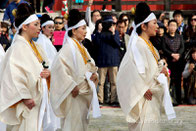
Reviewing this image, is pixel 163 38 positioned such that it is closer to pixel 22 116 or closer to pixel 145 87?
pixel 145 87

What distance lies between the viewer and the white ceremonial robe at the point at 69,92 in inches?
226

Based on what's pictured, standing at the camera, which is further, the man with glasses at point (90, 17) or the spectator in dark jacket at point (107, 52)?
the man with glasses at point (90, 17)

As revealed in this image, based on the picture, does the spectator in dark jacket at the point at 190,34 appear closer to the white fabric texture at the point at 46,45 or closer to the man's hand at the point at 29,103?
the white fabric texture at the point at 46,45

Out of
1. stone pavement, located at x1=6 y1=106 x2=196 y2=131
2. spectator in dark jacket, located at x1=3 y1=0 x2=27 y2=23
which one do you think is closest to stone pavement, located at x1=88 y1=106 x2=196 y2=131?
stone pavement, located at x1=6 y1=106 x2=196 y2=131

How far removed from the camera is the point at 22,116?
16.7 feet

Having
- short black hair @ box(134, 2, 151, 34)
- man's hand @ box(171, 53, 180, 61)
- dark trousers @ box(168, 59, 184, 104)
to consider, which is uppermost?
short black hair @ box(134, 2, 151, 34)

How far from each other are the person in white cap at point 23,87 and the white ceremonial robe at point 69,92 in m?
0.46

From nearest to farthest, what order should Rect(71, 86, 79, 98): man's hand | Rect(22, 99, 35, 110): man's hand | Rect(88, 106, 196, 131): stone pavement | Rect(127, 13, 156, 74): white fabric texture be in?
Rect(22, 99, 35, 110): man's hand < Rect(127, 13, 156, 74): white fabric texture < Rect(71, 86, 79, 98): man's hand < Rect(88, 106, 196, 131): stone pavement

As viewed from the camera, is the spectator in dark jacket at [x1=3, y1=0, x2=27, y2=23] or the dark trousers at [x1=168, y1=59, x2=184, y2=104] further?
the spectator in dark jacket at [x1=3, y1=0, x2=27, y2=23]

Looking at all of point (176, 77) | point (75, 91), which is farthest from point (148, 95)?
point (176, 77)

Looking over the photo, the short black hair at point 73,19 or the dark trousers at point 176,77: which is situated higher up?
the short black hair at point 73,19

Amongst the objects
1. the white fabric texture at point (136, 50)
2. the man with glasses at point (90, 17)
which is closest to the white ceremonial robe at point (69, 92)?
the white fabric texture at point (136, 50)

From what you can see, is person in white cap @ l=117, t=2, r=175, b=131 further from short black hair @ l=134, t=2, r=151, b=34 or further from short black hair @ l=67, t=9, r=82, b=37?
short black hair @ l=67, t=9, r=82, b=37

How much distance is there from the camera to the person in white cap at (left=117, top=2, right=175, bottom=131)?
A: 534 cm
